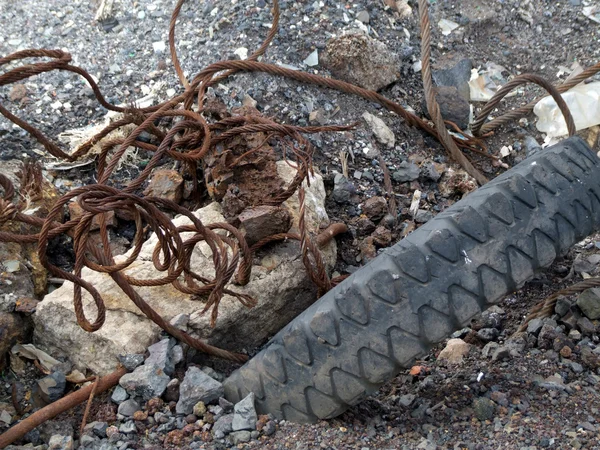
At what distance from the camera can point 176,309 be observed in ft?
9.27

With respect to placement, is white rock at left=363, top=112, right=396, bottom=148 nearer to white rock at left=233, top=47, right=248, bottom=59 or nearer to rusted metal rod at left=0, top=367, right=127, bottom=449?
white rock at left=233, top=47, right=248, bottom=59

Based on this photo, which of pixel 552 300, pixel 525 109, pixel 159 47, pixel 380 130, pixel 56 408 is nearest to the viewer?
pixel 56 408

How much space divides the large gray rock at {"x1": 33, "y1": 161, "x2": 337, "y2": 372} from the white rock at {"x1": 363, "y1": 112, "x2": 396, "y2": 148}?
0.72 m

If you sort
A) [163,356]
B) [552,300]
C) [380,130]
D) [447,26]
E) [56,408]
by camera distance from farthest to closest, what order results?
[447,26] → [380,130] → [552,300] → [163,356] → [56,408]

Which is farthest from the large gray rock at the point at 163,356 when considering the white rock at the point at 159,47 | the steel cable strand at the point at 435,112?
the white rock at the point at 159,47

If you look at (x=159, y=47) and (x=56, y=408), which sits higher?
(x=159, y=47)

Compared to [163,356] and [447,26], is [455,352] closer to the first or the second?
[163,356]

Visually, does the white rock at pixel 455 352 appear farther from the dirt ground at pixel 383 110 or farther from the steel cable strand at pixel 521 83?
the steel cable strand at pixel 521 83

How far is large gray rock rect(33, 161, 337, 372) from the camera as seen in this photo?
2.71 metres

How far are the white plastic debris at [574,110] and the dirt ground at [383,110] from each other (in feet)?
0.24

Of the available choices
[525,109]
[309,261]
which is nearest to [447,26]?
[525,109]

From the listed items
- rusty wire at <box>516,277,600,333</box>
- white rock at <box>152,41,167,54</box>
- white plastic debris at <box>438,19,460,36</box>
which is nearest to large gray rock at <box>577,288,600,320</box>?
rusty wire at <box>516,277,600,333</box>

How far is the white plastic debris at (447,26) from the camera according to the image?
173 inches

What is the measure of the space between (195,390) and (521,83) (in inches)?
78.9
